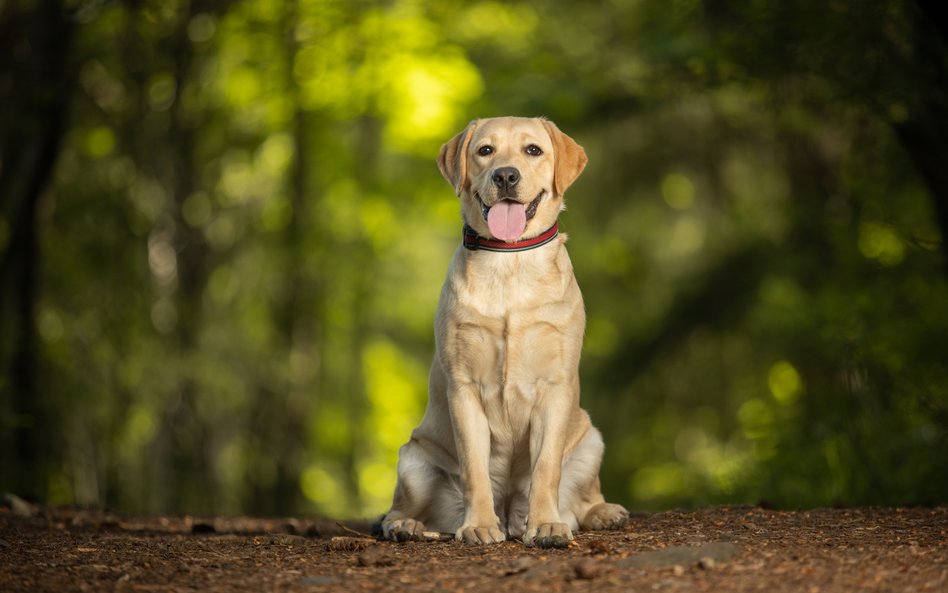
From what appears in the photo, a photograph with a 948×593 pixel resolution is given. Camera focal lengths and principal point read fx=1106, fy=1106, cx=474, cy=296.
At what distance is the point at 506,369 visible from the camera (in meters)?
5.34

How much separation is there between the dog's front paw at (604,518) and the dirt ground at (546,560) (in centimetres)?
9

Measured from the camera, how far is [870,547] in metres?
4.68

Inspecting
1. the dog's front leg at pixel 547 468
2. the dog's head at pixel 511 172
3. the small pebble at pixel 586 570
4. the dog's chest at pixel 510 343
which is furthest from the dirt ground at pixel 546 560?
the dog's head at pixel 511 172

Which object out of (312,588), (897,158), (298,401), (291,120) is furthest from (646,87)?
(312,588)

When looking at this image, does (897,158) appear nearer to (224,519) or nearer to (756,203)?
(756,203)

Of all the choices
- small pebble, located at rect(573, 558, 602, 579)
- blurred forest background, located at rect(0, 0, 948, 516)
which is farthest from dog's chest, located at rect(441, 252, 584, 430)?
blurred forest background, located at rect(0, 0, 948, 516)

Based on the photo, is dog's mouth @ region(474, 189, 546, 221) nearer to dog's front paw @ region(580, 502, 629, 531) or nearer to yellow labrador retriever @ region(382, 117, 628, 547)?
yellow labrador retriever @ region(382, 117, 628, 547)

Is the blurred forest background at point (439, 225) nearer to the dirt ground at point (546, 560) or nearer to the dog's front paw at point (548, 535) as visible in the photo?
the dirt ground at point (546, 560)

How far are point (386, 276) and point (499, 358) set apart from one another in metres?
13.6

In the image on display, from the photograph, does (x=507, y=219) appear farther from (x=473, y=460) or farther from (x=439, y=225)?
(x=439, y=225)

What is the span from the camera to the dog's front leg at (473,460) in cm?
522

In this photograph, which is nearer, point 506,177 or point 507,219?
point 506,177

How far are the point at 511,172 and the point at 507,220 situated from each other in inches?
9.7

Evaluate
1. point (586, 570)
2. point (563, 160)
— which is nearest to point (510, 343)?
point (563, 160)
